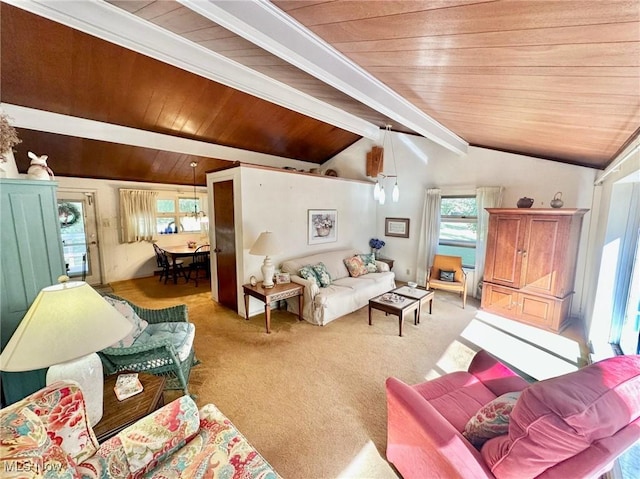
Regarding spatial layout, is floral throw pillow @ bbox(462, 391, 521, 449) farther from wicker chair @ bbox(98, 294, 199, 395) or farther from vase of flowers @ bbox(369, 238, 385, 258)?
vase of flowers @ bbox(369, 238, 385, 258)

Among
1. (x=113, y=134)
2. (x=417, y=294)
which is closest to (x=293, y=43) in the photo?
(x=417, y=294)

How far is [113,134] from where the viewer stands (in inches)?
155

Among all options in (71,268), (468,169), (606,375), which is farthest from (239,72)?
(71,268)

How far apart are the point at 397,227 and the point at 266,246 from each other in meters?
3.42

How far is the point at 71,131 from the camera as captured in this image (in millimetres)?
3643

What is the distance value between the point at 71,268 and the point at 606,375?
773cm

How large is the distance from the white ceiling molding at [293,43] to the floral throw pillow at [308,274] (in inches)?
97.2

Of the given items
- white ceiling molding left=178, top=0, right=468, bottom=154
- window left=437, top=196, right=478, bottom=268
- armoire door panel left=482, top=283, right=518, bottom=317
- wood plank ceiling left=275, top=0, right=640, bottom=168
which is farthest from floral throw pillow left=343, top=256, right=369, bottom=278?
wood plank ceiling left=275, top=0, right=640, bottom=168

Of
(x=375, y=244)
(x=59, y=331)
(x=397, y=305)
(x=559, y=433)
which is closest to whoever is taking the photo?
(x=559, y=433)

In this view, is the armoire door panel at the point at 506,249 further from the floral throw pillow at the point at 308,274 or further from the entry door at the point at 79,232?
the entry door at the point at 79,232

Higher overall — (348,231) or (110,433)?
(348,231)

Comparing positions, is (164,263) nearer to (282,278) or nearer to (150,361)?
(282,278)

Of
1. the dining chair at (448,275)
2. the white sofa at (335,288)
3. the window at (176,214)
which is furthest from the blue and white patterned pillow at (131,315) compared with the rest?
the window at (176,214)

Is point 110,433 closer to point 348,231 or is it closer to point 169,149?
point 169,149
